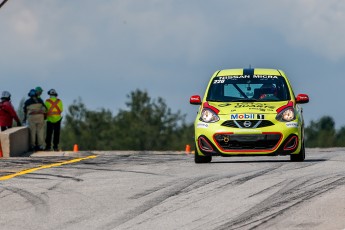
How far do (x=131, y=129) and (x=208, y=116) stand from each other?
142 meters

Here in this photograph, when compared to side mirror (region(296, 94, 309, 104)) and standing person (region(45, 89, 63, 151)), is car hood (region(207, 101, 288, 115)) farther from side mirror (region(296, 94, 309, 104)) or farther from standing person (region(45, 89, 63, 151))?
standing person (region(45, 89, 63, 151))

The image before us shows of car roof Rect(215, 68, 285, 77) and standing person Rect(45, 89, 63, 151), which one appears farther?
standing person Rect(45, 89, 63, 151)

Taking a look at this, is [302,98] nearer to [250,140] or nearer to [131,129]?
[250,140]

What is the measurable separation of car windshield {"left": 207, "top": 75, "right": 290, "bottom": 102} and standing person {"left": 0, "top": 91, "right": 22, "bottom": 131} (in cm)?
914

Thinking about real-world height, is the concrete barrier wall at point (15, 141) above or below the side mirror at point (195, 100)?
below

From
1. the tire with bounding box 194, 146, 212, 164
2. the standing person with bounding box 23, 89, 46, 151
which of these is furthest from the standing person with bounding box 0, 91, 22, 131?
the tire with bounding box 194, 146, 212, 164

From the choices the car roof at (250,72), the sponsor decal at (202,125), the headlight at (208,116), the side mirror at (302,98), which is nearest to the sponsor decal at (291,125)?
the side mirror at (302,98)

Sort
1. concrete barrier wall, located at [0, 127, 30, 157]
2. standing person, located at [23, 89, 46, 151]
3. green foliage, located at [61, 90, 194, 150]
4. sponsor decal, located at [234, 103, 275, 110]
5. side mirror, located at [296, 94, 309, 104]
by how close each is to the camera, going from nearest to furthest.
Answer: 1. sponsor decal, located at [234, 103, 275, 110]
2. side mirror, located at [296, 94, 309, 104]
3. concrete barrier wall, located at [0, 127, 30, 157]
4. standing person, located at [23, 89, 46, 151]
5. green foliage, located at [61, 90, 194, 150]

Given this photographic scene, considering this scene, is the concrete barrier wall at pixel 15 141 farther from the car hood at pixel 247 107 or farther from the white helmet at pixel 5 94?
the car hood at pixel 247 107

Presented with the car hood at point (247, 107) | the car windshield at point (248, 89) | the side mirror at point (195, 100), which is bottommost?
the car hood at point (247, 107)

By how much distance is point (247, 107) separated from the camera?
19.2 m

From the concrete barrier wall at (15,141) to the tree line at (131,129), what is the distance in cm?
12747

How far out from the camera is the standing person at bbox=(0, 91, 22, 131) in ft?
92.2

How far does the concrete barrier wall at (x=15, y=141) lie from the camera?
1044 inches
